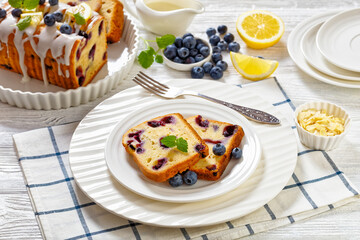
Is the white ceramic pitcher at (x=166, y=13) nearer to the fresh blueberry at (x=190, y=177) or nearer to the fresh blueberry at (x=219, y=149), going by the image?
the fresh blueberry at (x=219, y=149)

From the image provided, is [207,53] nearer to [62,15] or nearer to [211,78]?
[211,78]

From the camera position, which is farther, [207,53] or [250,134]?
[207,53]

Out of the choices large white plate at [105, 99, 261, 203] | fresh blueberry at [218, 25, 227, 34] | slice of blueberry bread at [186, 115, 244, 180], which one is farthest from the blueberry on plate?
slice of blueberry bread at [186, 115, 244, 180]

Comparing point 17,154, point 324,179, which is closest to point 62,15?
point 17,154

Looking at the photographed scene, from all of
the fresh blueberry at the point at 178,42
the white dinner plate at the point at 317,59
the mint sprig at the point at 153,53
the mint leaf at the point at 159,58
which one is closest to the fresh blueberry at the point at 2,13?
the mint sprig at the point at 153,53

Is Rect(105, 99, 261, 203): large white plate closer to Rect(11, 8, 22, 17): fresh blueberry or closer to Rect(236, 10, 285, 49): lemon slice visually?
Rect(236, 10, 285, 49): lemon slice

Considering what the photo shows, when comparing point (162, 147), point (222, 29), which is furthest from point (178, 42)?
point (162, 147)
